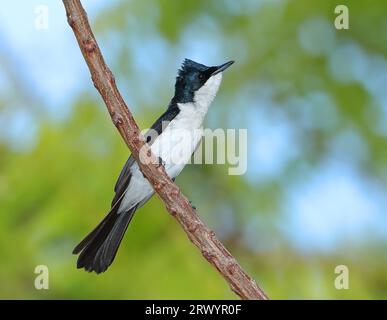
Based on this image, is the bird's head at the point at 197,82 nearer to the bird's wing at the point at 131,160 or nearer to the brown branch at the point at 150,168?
the bird's wing at the point at 131,160

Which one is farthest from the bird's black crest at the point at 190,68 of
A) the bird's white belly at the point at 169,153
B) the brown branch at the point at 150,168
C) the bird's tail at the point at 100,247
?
the brown branch at the point at 150,168

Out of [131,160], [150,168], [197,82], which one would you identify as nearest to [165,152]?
[131,160]

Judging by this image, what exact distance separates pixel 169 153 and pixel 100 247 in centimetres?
60

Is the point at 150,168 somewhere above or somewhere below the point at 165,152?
below

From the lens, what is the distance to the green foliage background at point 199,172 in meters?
4.56

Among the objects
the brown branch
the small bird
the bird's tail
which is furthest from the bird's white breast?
the brown branch

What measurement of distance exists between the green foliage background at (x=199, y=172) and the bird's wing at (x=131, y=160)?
0.80m

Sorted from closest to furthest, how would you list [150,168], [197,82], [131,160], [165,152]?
[150,168], [131,160], [165,152], [197,82]

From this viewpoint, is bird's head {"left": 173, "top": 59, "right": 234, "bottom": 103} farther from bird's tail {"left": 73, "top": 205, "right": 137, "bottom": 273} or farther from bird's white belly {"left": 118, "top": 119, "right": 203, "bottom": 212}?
bird's tail {"left": 73, "top": 205, "right": 137, "bottom": 273}

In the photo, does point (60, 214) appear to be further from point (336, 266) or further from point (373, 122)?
point (373, 122)

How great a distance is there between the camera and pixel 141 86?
17.3ft

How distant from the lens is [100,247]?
11.7ft

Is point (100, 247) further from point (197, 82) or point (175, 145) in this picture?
point (197, 82)

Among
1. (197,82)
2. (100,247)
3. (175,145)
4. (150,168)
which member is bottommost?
(100,247)
